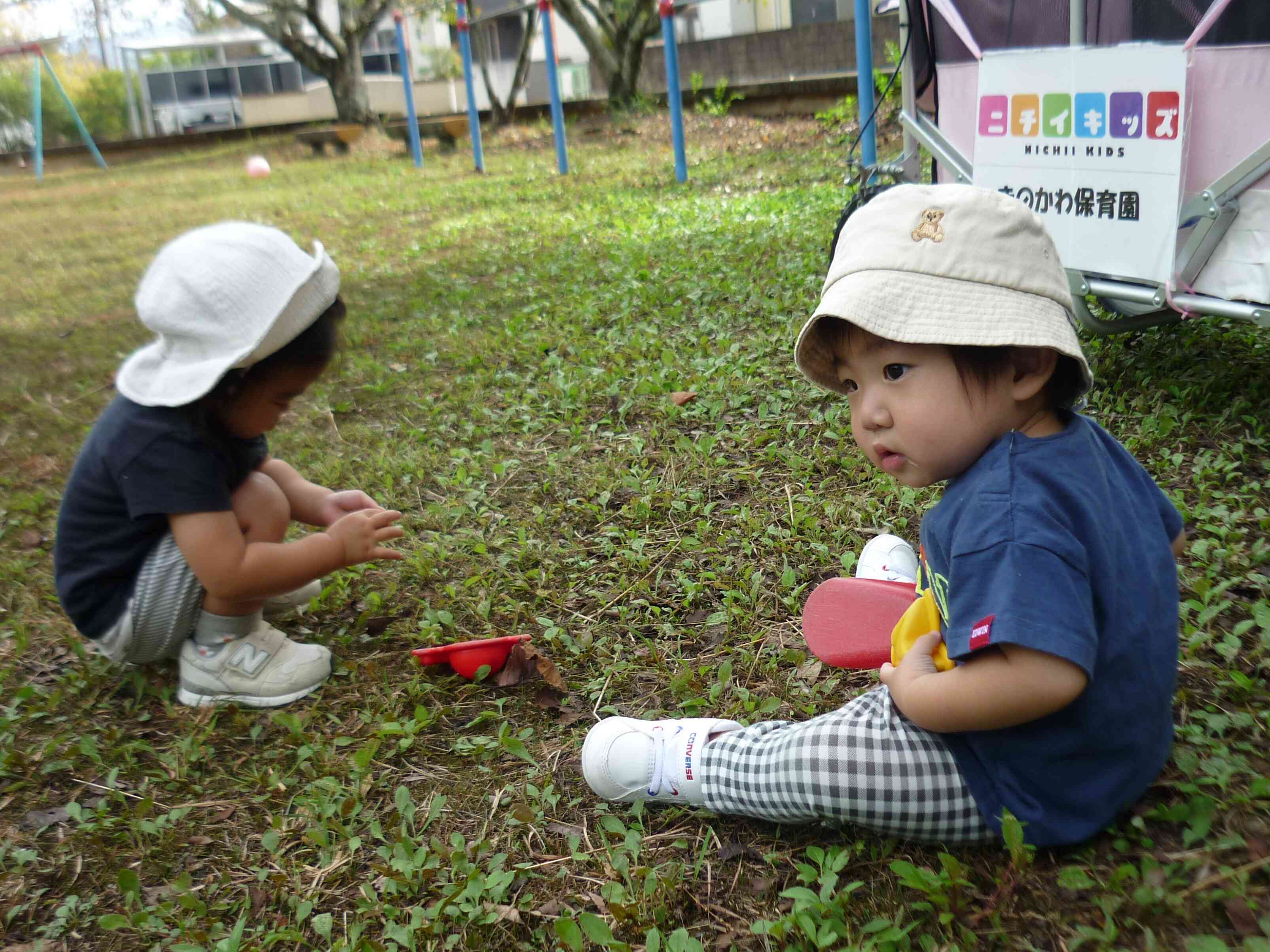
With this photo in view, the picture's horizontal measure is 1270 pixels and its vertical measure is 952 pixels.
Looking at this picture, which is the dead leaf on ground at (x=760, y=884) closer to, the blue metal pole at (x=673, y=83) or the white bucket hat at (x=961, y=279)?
the white bucket hat at (x=961, y=279)

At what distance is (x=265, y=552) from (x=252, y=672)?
261 millimetres

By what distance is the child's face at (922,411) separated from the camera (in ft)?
4.73

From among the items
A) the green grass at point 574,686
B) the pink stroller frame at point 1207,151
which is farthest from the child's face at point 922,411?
the pink stroller frame at point 1207,151

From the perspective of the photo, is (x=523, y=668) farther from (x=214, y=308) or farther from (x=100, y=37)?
(x=100, y=37)

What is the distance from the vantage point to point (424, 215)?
856 centimetres

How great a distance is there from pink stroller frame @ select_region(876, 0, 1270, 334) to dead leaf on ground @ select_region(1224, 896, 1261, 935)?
1.78 metres

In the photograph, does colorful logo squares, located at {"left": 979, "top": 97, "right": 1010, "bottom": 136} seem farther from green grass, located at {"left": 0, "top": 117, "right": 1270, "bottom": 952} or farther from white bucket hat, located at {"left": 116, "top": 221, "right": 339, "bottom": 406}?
white bucket hat, located at {"left": 116, "top": 221, "right": 339, "bottom": 406}

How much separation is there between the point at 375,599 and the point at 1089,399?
207 centimetres

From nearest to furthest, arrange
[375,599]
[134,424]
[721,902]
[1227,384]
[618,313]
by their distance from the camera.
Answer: [721,902], [134,424], [375,599], [1227,384], [618,313]

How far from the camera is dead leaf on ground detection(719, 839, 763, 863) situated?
1.66 metres

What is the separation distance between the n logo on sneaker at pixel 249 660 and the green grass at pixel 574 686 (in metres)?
0.09

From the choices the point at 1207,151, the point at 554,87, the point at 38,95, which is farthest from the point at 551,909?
the point at 38,95

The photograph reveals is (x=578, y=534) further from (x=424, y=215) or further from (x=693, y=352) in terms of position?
(x=424, y=215)

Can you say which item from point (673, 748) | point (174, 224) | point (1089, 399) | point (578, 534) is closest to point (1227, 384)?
point (1089, 399)
